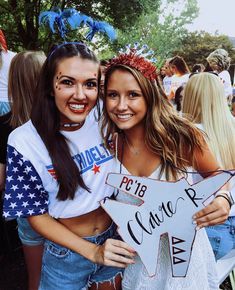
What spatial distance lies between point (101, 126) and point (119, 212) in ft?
1.47

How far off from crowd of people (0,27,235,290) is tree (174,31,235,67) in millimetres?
25548

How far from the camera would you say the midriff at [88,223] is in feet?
4.72

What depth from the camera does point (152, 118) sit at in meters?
1.50

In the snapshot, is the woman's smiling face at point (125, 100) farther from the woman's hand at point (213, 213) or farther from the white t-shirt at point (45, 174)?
the woman's hand at point (213, 213)

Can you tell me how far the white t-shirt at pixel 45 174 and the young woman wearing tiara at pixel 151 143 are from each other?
82mm

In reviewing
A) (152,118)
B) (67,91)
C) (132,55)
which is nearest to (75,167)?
(67,91)

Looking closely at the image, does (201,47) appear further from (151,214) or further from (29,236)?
(151,214)

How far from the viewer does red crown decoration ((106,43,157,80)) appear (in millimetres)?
1448

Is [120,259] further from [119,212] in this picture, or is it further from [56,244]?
[56,244]

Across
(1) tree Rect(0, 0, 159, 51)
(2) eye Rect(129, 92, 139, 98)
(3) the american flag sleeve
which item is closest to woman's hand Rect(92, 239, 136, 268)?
(3) the american flag sleeve

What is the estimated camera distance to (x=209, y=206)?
1297 mm

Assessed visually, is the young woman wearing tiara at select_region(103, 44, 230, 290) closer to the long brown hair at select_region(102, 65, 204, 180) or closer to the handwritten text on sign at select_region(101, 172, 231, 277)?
the long brown hair at select_region(102, 65, 204, 180)

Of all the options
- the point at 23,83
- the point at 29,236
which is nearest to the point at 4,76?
the point at 23,83

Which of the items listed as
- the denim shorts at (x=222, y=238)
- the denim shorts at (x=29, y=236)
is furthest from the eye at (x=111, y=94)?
the denim shorts at (x=222, y=238)
